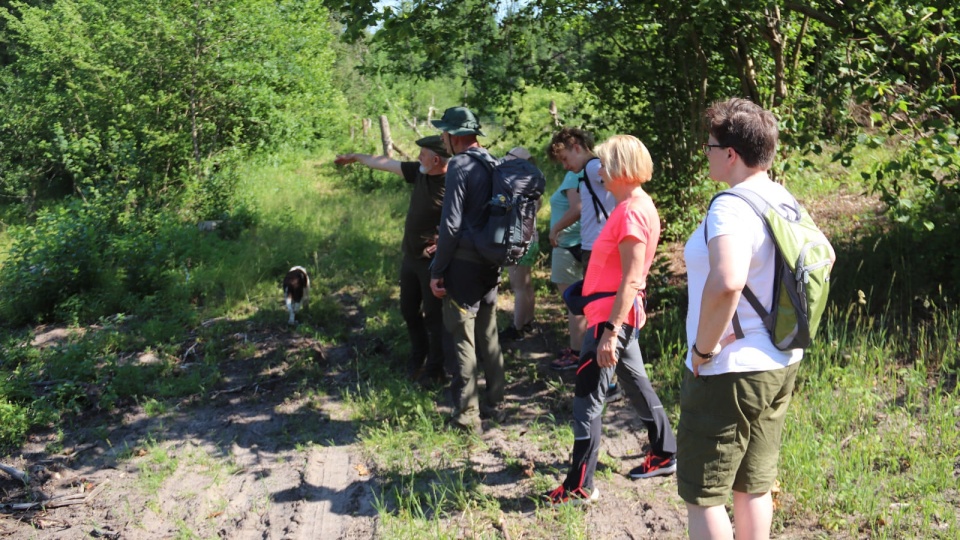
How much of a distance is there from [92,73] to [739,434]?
13.4 metres

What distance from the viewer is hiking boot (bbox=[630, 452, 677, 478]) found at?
4406 millimetres

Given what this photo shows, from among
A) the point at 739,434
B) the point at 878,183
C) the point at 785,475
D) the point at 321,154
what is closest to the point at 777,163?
the point at 878,183

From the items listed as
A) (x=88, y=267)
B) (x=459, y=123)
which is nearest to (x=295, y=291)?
(x=88, y=267)

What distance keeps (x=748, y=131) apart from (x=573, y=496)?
2.20m

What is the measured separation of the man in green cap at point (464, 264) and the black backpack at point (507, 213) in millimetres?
70

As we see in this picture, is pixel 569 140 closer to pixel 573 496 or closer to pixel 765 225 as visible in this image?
pixel 573 496

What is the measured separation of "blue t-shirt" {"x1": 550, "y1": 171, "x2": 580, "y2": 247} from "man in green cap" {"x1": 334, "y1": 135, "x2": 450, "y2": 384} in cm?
94

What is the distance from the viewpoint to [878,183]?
514 cm

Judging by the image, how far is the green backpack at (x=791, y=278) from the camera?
2676mm

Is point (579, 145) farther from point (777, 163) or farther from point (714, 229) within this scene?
point (714, 229)

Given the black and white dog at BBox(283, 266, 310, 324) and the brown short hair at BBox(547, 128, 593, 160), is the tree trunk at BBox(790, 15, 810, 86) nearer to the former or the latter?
the brown short hair at BBox(547, 128, 593, 160)

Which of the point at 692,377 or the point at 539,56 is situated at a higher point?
the point at 539,56

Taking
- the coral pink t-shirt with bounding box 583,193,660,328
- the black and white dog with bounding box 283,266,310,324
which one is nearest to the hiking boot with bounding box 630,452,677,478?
the coral pink t-shirt with bounding box 583,193,660,328

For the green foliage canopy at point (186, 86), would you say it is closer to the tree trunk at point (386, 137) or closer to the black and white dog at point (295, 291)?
the tree trunk at point (386, 137)
